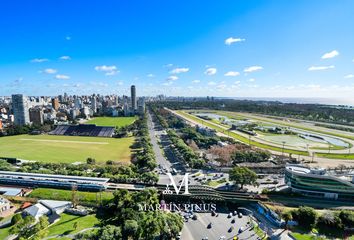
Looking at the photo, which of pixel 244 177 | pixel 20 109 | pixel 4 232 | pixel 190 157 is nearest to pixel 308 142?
pixel 190 157

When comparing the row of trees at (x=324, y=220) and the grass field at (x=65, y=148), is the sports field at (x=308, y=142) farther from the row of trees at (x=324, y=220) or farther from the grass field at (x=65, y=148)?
the grass field at (x=65, y=148)

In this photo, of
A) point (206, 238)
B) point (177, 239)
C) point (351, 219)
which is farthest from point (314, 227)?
point (177, 239)

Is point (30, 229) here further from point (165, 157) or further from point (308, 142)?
point (308, 142)

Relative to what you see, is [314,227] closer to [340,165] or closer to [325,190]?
[325,190]

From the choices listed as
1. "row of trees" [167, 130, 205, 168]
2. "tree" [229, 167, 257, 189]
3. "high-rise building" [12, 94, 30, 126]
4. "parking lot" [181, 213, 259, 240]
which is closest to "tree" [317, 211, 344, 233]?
"parking lot" [181, 213, 259, 240]

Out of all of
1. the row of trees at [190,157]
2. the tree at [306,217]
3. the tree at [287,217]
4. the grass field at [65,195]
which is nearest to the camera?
the tree at [287,217]

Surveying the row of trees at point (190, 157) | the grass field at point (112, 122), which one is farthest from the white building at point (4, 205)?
the grass field at point (112, 122)
